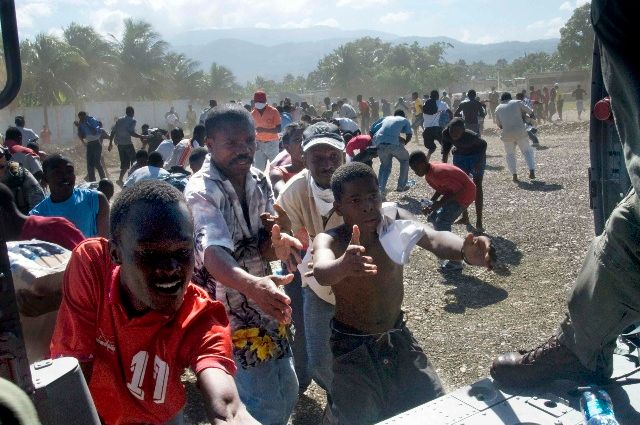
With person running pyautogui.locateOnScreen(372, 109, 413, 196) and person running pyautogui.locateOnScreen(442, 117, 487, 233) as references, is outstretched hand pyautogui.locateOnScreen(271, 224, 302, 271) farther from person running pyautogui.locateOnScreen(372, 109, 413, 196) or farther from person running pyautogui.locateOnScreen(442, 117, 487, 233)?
person running pyautogui.locateOnScreen(372, 109, 413, 196)

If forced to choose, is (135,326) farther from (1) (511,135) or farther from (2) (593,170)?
(1) (511,135)

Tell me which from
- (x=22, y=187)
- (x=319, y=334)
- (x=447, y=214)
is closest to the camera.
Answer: (x=319, y=334)

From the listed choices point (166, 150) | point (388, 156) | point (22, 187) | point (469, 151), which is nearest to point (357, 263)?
point (22, 187)

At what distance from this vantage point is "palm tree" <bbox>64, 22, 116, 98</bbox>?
44219 millimetres

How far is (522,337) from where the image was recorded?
16.8 feet

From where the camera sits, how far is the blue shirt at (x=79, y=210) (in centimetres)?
434

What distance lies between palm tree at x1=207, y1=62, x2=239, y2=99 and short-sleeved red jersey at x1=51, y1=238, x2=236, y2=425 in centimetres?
5433

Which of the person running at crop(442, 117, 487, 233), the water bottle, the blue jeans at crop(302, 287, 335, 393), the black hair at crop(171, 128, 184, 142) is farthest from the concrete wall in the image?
the water bottle

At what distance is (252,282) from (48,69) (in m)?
37.0

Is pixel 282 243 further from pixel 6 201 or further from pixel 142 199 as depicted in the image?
pixel 6 201

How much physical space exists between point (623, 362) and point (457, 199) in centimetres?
389

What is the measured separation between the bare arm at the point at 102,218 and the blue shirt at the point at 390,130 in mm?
6726

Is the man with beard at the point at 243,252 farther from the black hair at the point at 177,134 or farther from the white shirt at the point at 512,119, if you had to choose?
the white shirt at the point at 512,119

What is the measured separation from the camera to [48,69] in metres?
35.7
